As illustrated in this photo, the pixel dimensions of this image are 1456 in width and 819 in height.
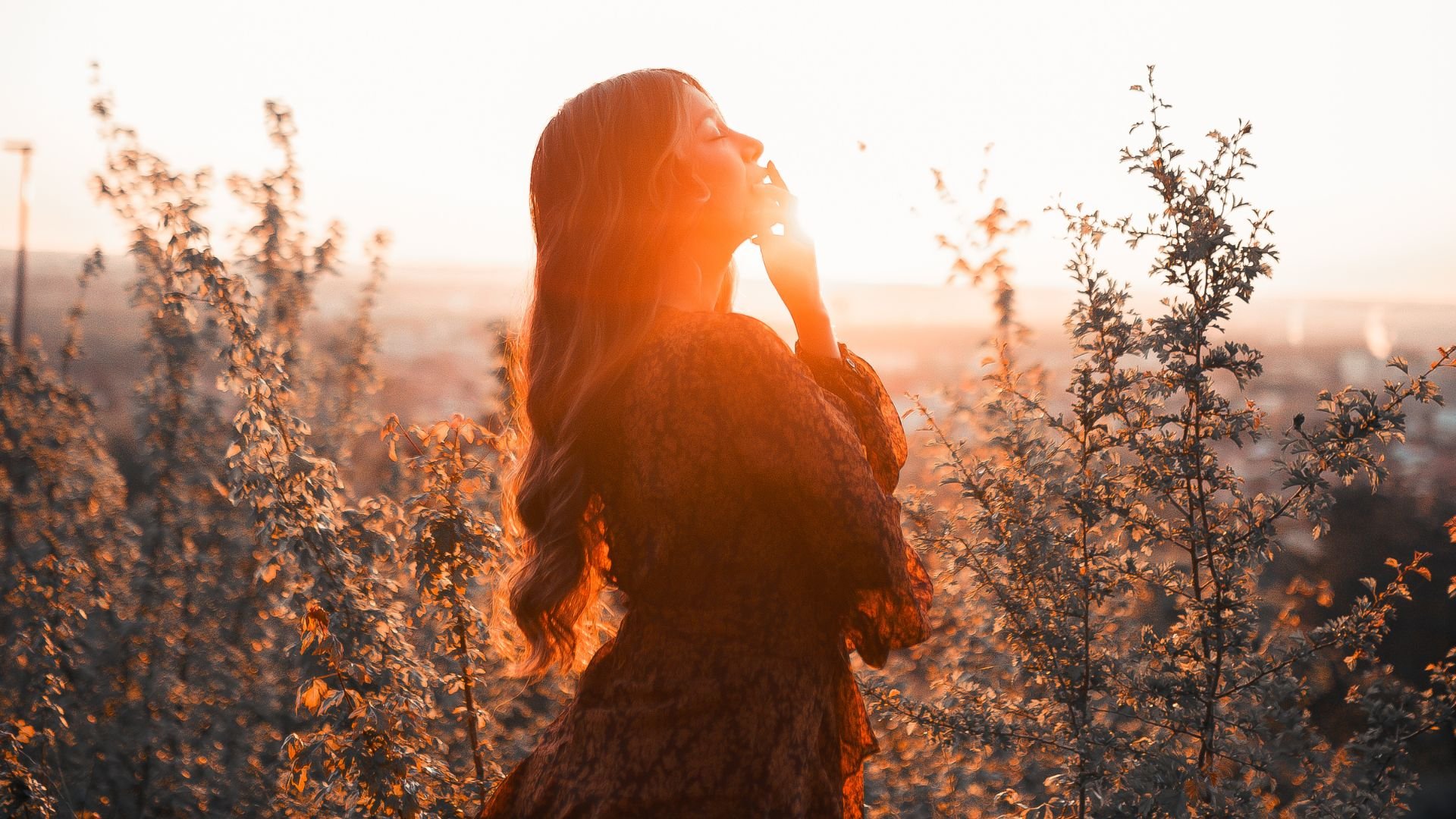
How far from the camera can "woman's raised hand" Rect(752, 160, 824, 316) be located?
64.0 inches

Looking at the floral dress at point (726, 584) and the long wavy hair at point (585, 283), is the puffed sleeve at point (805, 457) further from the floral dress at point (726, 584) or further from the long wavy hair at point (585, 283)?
the long wavy hair at point (585, 283)

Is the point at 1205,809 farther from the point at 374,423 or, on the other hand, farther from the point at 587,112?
the point at 374,423

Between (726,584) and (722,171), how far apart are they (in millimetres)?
702

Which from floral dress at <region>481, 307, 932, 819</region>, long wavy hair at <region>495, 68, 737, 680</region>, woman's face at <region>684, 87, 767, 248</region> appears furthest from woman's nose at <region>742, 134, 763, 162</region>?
floral dress at <region>481, 307, 932, 819</region>

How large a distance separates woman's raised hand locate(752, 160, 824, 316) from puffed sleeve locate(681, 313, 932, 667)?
0.25 m

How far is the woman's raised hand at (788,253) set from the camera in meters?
1.62

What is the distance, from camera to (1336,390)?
1812mm

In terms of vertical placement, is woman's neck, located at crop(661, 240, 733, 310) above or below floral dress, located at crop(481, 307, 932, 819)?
above

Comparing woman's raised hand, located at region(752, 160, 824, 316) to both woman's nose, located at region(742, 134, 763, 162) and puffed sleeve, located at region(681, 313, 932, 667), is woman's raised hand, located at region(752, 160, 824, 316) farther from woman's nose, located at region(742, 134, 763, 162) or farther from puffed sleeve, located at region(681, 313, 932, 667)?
puffed sleeve, located at region(681, 313, 932, 667)

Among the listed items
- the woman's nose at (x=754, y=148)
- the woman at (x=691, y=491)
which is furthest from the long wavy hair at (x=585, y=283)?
the woman's nose at (x=754, y=148)

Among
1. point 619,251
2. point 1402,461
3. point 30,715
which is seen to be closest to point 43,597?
point 30,715

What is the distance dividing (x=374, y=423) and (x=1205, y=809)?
569 centimetres

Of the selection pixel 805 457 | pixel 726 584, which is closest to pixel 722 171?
pixel 805 457

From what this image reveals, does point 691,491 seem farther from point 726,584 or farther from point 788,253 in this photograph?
point 788,253
